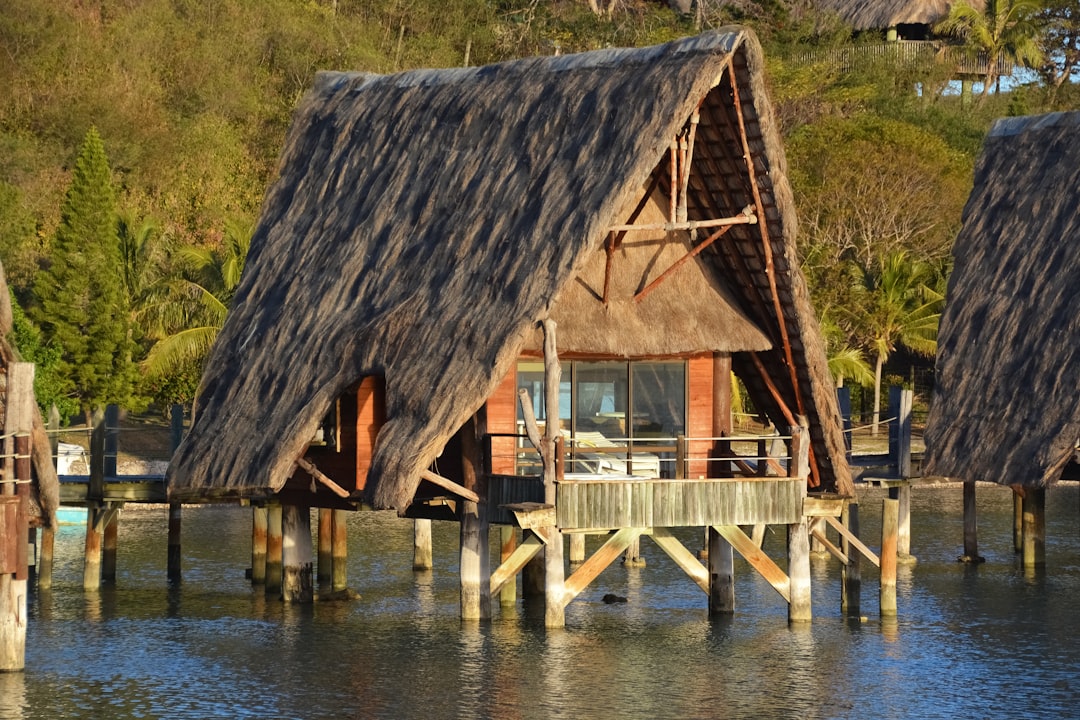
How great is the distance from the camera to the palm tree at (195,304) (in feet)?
176

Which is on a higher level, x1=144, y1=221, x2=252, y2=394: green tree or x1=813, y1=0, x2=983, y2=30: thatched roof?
x1=813, y1=0, x2=983, y2=30: thatched roof

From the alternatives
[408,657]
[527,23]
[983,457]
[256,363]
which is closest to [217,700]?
[408,657]

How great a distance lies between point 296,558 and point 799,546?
8.63m

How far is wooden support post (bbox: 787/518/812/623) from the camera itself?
29781mm

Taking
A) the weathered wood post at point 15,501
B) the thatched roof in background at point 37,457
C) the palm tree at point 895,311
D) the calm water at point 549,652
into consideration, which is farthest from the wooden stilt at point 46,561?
the palm tree at point 895,311

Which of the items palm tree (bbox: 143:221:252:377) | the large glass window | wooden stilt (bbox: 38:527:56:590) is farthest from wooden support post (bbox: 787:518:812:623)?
palm tree (bbox: 143:221:252:377)

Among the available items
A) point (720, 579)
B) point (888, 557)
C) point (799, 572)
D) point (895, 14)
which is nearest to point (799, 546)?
point (799, 572)

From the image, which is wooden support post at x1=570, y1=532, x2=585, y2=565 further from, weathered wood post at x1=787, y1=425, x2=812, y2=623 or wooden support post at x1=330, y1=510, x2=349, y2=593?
weathered wood post at x1=787, y1=425, x2=812, y2=623

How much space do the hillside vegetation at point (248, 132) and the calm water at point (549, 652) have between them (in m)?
18.1

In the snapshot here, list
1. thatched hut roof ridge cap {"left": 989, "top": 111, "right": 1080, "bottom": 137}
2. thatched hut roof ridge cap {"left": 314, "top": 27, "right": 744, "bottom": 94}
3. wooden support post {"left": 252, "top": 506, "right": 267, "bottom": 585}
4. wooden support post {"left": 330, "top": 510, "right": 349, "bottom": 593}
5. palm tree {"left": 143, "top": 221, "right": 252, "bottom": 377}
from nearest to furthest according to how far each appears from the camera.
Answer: thatched hut roof ridge cap {"left": 314, "top": 27, "right": 744, "bottom": 94} → wooden support post {"left": 330, "top": 510, "right": 349, "bottom": 593} → wooden support post {"left": 252, "top": 506, "right": 267, "bottom": 585} → thatched hut roof ridge cap {"left": 989, "top": 111, "right": 1080, "bottom": 137} → palm tree {"left": 143, "top": 221, "right": 252, "bottom": 377}

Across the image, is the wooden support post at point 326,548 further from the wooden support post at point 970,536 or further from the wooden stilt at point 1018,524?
the wooden stilt at point 1018,524

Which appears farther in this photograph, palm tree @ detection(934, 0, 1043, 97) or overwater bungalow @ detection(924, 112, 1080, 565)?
palm tree @ detection(934, 0, 1043, 97)

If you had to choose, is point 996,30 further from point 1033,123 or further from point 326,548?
point 326,548

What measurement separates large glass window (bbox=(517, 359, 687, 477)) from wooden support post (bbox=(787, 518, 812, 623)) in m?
2.39
